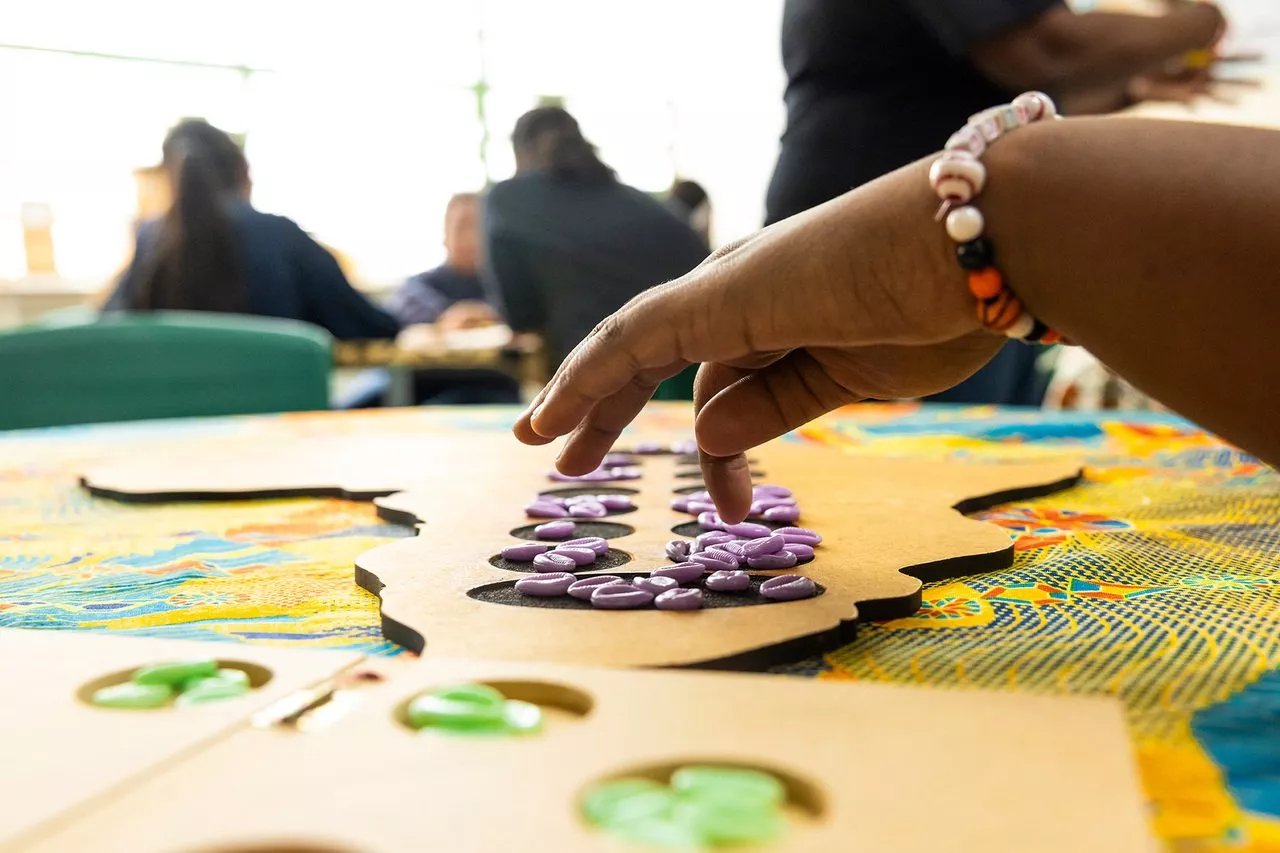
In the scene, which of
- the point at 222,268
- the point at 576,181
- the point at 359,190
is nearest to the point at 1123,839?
the point at 576,181

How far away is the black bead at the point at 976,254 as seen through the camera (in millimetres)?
514

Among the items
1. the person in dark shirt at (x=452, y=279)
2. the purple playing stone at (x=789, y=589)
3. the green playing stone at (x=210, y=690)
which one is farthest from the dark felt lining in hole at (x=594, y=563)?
the person in dark shirt at (x=452, y=279)

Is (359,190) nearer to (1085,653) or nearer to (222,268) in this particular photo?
(222,268)

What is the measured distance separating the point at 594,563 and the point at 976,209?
0.99 feet

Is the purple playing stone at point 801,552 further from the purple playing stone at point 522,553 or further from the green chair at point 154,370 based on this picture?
the green chair at point 154,370

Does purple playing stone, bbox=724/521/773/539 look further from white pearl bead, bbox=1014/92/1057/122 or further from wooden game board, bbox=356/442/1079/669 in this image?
white pearl bead, bbox=1014/92/1057/122

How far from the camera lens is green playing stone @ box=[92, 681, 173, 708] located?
0.41 metres

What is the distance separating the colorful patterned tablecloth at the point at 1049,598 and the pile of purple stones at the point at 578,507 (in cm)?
11

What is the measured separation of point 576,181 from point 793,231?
7.66 feet

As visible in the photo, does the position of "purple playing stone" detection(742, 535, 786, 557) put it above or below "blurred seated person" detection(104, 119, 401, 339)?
below

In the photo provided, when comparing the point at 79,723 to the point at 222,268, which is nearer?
the point at 79,723

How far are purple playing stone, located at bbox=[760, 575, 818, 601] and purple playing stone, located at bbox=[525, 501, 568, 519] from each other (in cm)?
27

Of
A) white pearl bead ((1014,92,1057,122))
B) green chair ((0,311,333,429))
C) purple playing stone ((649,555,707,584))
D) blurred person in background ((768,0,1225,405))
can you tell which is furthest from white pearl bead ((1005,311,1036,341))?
green chair ((0,311,333,429))

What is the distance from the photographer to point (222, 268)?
297 cm
